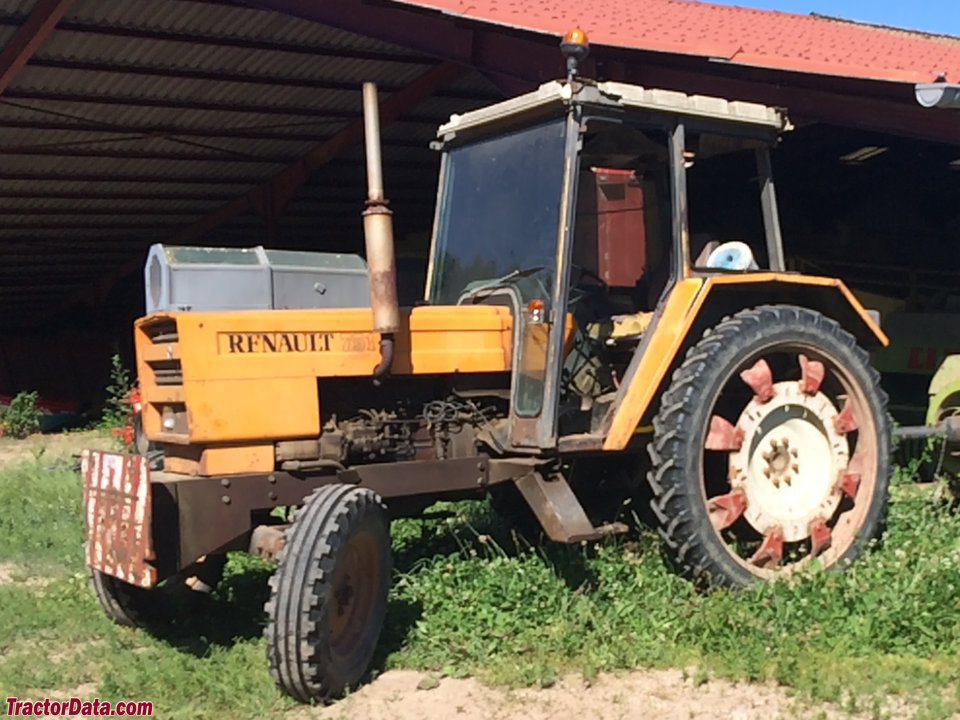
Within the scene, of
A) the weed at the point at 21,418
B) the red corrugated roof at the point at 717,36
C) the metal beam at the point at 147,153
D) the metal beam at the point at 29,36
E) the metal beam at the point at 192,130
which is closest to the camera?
the red corrugated roof at the point at 717,36

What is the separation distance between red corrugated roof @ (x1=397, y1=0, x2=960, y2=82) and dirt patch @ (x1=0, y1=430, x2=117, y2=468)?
6.89m

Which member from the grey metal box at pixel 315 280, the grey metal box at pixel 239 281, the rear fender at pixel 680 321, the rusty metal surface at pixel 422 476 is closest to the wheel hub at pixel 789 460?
the rear fender at pixel 680 321

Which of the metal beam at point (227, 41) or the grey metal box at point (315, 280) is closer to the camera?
the grey metal box at point (315, 280)

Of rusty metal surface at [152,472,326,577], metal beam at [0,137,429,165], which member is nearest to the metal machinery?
rusty metal surface at [152,472,326,577]

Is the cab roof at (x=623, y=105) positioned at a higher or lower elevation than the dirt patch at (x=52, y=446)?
higher

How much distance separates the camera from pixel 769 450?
514 centimetres

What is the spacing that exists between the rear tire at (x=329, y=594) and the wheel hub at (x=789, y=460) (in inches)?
67.6

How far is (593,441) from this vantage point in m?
4.85

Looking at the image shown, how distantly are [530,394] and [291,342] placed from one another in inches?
41.0

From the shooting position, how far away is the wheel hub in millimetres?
5066

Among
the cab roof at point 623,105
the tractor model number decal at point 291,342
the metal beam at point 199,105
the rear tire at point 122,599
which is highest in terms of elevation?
the metal beam at point 199,105

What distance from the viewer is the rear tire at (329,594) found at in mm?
3947

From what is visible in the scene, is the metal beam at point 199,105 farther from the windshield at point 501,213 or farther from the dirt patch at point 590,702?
the dirt patch at point 590,702

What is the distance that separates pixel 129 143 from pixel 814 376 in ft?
37.3
